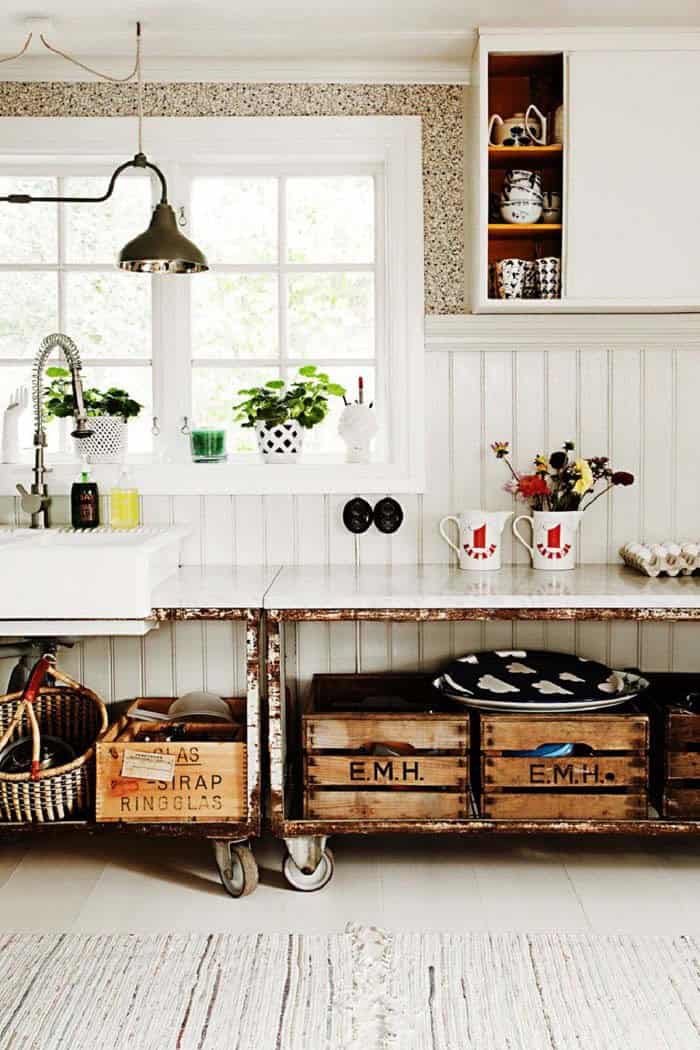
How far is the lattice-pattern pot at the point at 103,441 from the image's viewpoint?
123 inches

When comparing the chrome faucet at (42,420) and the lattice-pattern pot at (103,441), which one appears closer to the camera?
the chrome faucet at (42,420)

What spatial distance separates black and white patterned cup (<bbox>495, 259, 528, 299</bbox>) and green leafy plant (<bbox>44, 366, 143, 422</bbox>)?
116 cm

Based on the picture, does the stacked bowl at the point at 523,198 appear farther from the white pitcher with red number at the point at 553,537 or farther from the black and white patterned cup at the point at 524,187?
the white pitcher with red number at the point at 553,537

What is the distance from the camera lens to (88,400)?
321 cm

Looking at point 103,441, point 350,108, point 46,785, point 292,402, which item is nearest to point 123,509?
point 103,441

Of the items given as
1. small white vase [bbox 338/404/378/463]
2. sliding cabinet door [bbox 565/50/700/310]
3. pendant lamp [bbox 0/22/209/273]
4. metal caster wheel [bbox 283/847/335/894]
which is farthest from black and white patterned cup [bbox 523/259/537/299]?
metal caster wheel [bbox 283/847/335/894]

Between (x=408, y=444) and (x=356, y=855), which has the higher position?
(x=408, y=444)

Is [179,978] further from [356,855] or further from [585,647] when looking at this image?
[585,647]

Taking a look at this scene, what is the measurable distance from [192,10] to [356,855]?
231cm

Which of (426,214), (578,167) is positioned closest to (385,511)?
(426,214)

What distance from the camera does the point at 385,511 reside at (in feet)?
10.3

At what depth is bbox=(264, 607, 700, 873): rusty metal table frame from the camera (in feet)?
8.30

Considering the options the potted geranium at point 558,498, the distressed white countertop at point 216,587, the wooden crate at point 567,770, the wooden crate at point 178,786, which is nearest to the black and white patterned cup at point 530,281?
the potted geranium at point 558,498

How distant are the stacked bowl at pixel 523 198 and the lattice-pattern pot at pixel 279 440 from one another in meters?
0.88
